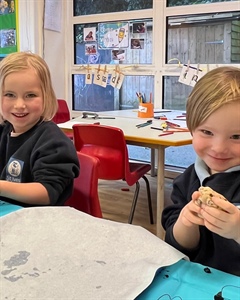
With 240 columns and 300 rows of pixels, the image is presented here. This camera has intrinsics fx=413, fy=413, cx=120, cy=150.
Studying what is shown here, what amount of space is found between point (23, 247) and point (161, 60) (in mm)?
3087

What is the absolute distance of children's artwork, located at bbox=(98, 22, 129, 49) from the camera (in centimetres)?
377

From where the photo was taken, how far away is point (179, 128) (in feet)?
7.98

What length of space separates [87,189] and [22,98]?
349 millimetres

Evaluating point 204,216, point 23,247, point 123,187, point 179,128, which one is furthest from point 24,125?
point 123,187

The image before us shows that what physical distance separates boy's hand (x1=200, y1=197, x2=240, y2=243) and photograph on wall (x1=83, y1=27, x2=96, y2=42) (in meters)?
3.55

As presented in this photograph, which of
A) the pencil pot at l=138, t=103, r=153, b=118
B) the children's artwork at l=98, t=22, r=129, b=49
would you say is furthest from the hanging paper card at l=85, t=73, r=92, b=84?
the pencil pot at l=138, t=103, r=153, b=118

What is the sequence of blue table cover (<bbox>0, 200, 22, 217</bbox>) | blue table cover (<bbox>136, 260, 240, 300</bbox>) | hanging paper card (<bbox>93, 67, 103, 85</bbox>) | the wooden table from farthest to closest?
hanging paper card (<bbox>93, 67, 103, 85</bbox>)
the wooden table
blue table cover (<bbox>0, 200, 22, 217</bbox>)
blue table cover (<bbox>136, 260, 240, 300</bbox>)

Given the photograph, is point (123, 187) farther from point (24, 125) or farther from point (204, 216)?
point (204, 216)

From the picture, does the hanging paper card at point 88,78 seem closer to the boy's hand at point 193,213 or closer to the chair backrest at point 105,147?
the chair backrest at point 105,147

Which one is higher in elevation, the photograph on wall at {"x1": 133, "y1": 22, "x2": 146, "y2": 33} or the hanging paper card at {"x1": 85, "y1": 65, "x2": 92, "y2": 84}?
the photograph on wall at {"x1": 133, "y1": 22, "x2": 146, "y2": 33}

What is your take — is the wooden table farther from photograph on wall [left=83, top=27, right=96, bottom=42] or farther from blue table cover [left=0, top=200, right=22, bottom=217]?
photograph on wall [left=83, top=27, right=96, bottom=42]

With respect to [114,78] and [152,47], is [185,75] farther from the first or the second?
[114,78]

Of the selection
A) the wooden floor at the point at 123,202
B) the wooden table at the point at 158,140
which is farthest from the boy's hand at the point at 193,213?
the wooden floor at the point at 123,202

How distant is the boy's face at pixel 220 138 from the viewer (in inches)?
28.9
